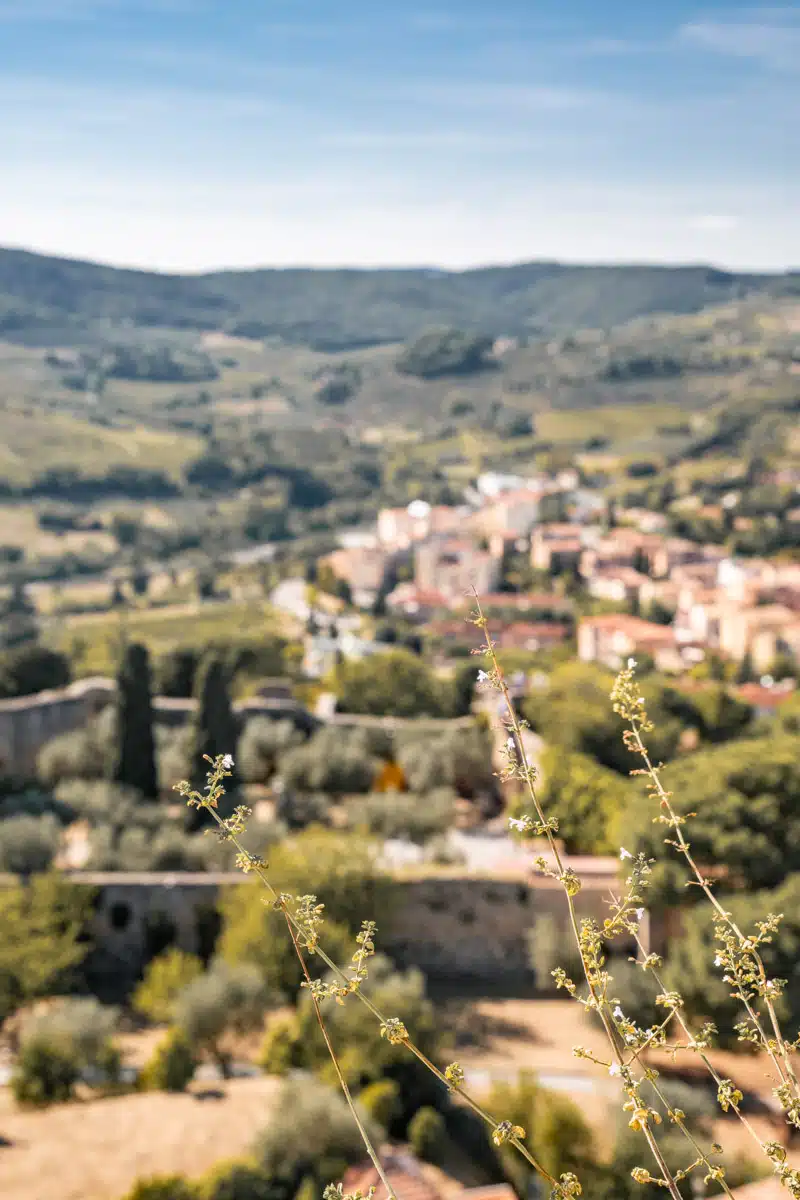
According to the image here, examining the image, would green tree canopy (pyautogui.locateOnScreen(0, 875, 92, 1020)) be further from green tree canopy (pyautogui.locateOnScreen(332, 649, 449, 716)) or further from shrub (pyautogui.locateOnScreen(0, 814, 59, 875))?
green tree canopy (pyautogui.locateOnScreen(332, 649, 449, 716))

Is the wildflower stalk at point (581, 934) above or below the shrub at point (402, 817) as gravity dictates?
above

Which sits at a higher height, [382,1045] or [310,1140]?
[310,1140]

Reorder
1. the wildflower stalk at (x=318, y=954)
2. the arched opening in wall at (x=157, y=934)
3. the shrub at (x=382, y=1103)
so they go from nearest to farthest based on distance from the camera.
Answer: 1. the wildflower stalk at (x=318, y=954)
2. the shrub at (x=382, y=1103)
3. the arched opening in wall at (x=157, y=934)

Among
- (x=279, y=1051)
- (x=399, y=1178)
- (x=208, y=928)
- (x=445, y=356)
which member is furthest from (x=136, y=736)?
(x=445, y=356)

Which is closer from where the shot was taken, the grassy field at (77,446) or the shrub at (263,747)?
the shrub at (263,747)

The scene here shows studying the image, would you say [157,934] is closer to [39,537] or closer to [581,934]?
[581,934]

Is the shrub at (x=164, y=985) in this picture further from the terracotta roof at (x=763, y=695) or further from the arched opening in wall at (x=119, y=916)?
the terracotta roof at (x=763, y=695)

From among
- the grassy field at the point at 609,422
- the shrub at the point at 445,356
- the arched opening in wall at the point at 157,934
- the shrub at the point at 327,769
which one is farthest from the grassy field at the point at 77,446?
the arched opening in wall at the point at 157,934
